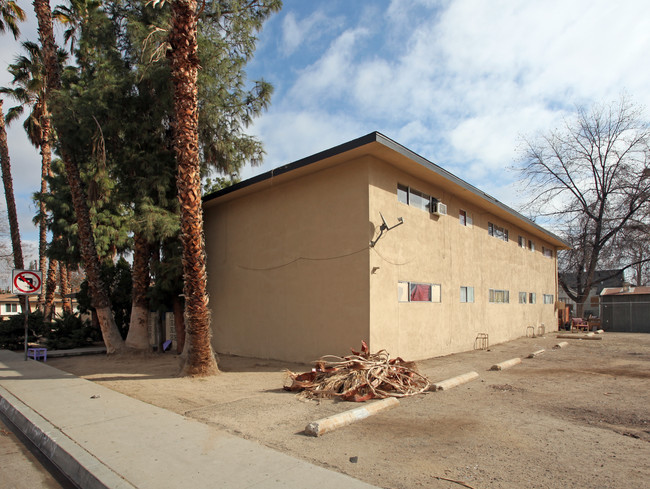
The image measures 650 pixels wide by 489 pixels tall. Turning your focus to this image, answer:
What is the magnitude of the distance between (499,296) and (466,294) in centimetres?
413

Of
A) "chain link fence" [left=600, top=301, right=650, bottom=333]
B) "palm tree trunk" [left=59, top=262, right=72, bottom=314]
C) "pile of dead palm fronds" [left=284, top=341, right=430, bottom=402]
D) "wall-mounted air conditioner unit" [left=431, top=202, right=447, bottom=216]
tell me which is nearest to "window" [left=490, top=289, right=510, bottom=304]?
"wall-mounted air conditioner unit" [left=431, top=202, right=447, bottom=216]

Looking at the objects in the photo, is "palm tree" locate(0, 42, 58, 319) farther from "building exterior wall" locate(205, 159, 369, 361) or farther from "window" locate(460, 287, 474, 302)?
"window" locate(460, 287, 474, 302)

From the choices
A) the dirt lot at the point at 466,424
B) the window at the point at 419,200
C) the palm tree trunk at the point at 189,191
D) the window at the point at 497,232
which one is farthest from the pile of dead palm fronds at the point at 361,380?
the window at the point at 497,232

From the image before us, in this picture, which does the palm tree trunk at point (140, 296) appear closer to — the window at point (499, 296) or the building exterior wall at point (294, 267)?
the building exterior wall at point (294, 267)

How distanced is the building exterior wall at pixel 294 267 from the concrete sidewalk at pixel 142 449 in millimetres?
5388

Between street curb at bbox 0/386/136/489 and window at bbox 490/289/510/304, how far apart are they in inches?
645

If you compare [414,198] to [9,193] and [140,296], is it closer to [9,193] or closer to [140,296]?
[140,296]

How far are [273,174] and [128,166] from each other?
4.79m

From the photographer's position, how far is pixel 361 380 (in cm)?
786

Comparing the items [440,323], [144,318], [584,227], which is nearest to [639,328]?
[584,227]


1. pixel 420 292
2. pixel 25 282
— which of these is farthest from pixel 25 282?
pixel 420 292

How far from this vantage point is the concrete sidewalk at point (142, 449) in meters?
4.24

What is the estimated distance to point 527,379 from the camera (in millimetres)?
10023

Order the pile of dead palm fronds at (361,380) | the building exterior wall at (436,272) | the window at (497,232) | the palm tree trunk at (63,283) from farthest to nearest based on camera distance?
the palm tree trunk at (63,283)
the window at (497,232)
the building exterior wall at (436,272)
the pile of dead palm fronds at (361,380)
